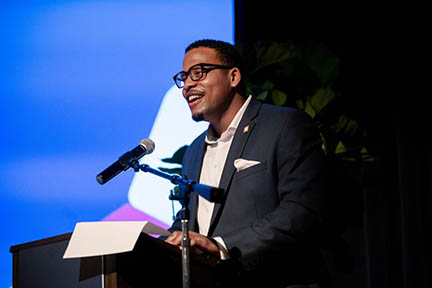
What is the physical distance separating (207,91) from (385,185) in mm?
2110

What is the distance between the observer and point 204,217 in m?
2.47

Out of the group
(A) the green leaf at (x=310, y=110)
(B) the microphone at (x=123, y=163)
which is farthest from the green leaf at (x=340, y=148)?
(B) the microphone at (x=123, y=163)

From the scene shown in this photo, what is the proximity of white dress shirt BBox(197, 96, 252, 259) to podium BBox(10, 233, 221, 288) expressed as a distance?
23.5 inches

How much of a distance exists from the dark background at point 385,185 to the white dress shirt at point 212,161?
1.59 metres

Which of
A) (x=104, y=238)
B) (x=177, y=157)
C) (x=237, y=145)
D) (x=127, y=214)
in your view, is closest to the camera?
(x=104, y=238)

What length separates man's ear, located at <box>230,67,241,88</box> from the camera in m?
2.67

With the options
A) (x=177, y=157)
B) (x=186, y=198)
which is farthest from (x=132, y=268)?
(x=177, y=157)

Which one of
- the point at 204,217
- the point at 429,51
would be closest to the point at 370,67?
the point at 429,51

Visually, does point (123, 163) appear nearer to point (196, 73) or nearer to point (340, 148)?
point (196, 73)

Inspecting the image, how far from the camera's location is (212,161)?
2633 millimetres

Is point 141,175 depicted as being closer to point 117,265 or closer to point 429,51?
point 117,265

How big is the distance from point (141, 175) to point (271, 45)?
63.1 inches

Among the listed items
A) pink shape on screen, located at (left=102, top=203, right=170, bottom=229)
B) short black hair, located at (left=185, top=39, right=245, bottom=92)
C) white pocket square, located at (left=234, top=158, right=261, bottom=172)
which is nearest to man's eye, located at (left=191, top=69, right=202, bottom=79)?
short black hair, located at (left=185, top=39, right=245, bottom=92)

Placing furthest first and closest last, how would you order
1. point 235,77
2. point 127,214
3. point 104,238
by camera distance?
point 127,214
point 235,77
point 104,238
